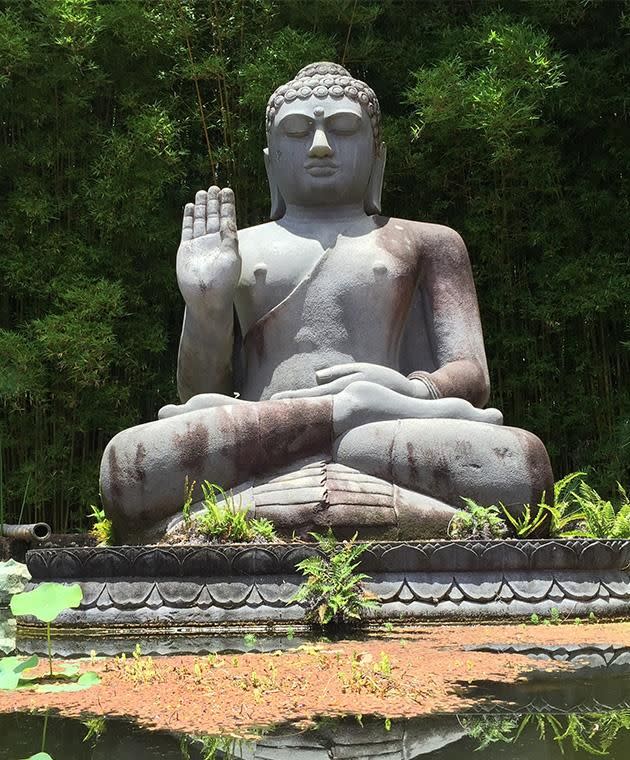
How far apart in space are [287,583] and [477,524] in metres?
0.94

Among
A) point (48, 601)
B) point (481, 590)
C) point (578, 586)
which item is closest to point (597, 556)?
point (578, 586)

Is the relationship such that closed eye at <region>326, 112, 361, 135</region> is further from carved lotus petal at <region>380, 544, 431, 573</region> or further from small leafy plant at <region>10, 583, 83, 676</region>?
small leafy plant at <region>10, 583, 83, 676</region>

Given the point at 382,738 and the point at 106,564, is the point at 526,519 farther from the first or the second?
the point at 382,738

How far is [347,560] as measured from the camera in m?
3.44

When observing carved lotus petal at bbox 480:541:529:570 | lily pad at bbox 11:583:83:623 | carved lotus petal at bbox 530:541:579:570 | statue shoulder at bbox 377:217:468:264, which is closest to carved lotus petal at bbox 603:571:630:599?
carved lotus petal at bbox 530:541:579:570

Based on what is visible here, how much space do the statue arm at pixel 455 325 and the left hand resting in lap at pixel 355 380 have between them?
0.18 meters

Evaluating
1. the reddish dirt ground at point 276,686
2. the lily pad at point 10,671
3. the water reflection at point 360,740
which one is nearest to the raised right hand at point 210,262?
the reddish dirt ground at point 276,686

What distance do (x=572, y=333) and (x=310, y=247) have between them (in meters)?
3.75

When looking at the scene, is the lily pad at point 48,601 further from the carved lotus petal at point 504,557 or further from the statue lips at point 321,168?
the statue lips at point 321,168

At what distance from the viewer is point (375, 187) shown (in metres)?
5.79

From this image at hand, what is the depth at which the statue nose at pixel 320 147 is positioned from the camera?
5352 mm

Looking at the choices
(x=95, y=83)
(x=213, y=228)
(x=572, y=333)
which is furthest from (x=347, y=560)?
(x=95, y=83)

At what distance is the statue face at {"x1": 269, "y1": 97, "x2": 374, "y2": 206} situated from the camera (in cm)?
543

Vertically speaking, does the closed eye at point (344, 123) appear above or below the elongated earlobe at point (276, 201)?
above
